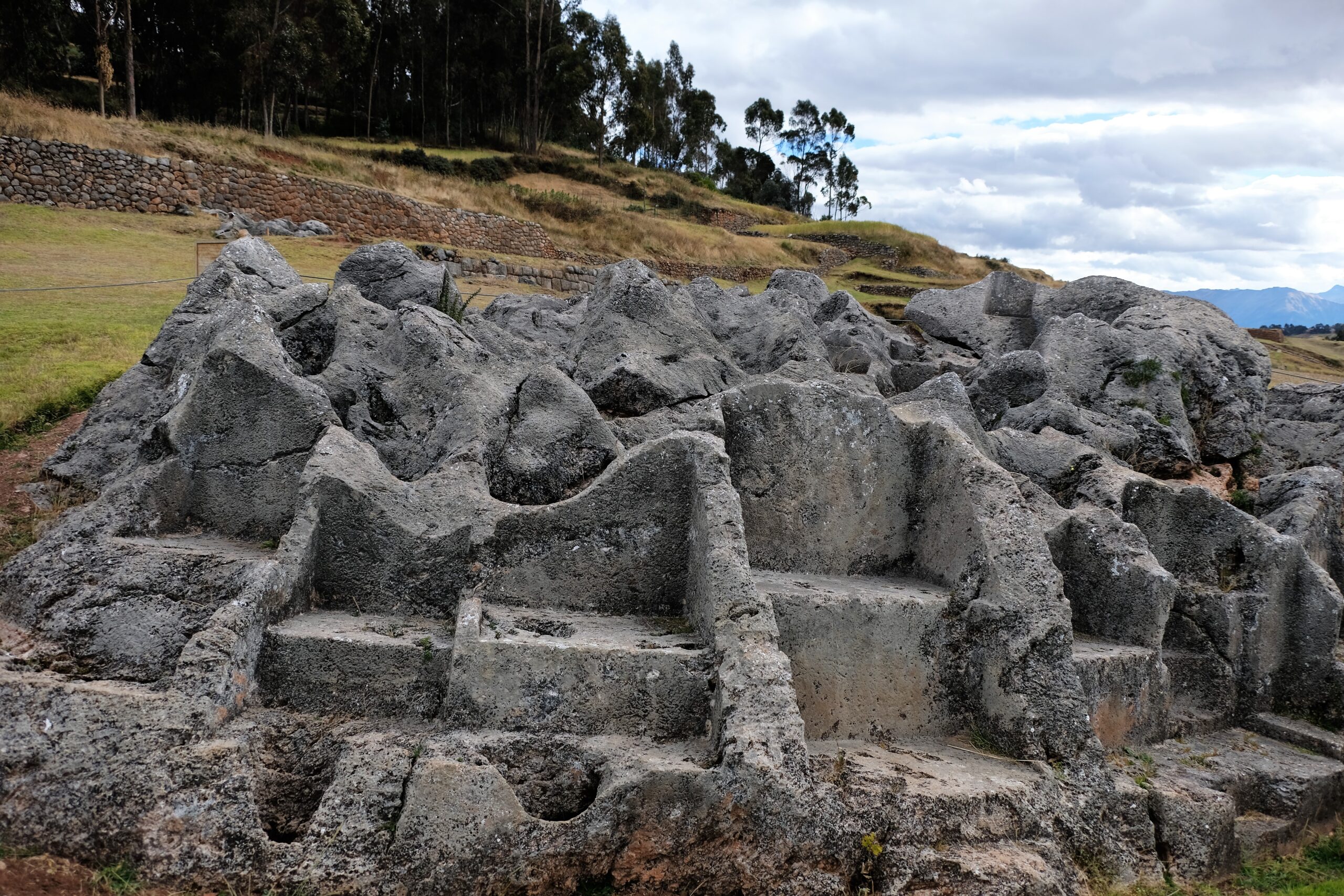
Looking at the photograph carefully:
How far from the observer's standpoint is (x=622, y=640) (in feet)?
20.3

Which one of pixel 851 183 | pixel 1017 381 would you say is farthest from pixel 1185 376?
pixel 851 183

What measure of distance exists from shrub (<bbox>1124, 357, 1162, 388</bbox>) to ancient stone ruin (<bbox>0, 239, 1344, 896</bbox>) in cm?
338

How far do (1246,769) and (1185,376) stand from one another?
8138 mm

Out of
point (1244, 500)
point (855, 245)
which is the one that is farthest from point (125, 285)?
point (855, 245)

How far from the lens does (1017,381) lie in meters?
13.6

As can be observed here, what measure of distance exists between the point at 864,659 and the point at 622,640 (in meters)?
1.65

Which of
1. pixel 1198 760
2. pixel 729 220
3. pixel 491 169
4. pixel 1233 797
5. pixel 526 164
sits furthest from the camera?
pixel 729 220

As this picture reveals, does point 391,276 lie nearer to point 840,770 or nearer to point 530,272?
point 840,770

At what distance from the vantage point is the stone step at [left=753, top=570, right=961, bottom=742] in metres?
6.47

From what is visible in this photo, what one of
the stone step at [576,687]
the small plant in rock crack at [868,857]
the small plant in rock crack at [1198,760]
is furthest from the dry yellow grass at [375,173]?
the small plant in rock crack at [1198,760]

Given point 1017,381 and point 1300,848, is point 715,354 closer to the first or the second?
point 1017,381

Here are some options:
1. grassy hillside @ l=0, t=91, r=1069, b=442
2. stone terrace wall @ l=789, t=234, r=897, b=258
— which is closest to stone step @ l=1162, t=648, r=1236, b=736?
grassy hillside @ l=0, t=91, r=1069, b=442

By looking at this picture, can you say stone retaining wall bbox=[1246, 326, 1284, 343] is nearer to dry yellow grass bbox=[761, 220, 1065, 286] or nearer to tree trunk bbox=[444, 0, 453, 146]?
dry yellow grass bbox=[761, 220, 1065, 286]

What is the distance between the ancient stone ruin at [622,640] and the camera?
5102mm
